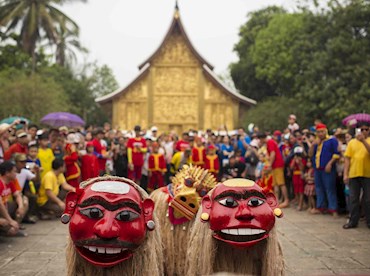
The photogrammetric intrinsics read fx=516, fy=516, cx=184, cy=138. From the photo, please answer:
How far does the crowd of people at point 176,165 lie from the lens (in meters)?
8.47

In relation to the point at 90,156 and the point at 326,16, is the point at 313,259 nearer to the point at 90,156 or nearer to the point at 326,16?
the point at 90,156

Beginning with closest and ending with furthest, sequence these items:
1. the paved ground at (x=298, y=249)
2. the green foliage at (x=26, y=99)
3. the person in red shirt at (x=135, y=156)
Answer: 1. the paved ground at (x=298, y=249)
2. the person in red shirt at (x=135, y=156)
3. the green foliage at (x=26, y=99)

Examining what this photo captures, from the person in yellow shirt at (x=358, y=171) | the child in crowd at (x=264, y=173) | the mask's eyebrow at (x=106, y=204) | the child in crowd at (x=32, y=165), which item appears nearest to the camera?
the mask's eyebrow at (x=106, y=204)

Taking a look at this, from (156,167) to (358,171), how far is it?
17.8 ft

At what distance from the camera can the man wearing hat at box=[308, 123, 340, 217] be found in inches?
382

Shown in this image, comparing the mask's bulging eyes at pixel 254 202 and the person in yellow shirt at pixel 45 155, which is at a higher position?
the mask's bulging eyes at pixel 254 202

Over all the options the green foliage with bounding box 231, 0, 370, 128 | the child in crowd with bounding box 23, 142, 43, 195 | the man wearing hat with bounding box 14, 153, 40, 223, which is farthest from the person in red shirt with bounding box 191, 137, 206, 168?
the green foliage with bounding box 231, 0, 370, 128

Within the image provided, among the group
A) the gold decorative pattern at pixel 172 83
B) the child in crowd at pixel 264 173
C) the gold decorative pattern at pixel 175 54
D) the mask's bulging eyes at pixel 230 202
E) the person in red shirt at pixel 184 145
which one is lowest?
the child in crowd at pixel 264 173

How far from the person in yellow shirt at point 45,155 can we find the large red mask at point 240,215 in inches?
247

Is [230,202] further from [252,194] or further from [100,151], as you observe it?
[100,151]

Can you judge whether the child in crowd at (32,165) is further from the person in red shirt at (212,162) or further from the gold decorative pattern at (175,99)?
the gold decorative pattern at (175,99)

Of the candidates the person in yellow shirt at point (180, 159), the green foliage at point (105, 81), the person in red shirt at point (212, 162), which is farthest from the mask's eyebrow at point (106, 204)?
the green foliage at point (105, 81)

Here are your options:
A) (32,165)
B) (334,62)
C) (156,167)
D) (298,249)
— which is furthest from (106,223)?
(334,62)

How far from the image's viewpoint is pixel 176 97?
30.7m
